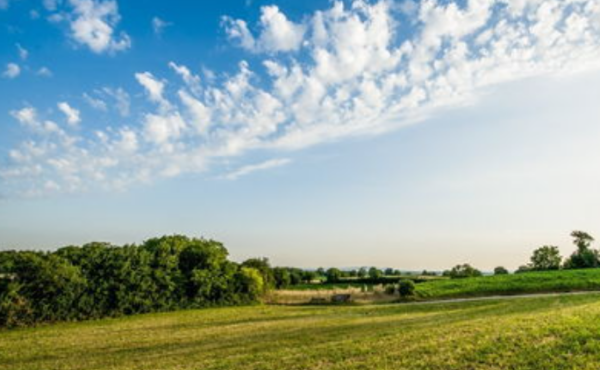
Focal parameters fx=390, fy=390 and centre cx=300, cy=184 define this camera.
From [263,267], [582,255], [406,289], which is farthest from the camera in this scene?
[582,255]

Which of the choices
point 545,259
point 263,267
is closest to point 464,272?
point 545,259

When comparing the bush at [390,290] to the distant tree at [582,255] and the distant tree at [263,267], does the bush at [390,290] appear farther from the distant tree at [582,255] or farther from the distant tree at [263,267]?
the distant tree at [582,255]

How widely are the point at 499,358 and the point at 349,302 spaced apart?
3135 centimetres

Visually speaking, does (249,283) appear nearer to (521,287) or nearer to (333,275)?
(521,287)

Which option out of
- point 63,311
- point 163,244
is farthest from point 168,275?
point 63,311

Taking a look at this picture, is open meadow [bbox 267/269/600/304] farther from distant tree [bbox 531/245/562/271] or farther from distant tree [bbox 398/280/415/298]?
distant tree [bbox 531/245/562/271]

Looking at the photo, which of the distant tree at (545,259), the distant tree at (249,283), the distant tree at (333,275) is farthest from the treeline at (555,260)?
the distant tree at (249,283)

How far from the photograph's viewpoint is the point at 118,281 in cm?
2841

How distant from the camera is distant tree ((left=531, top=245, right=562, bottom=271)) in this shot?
7062cm

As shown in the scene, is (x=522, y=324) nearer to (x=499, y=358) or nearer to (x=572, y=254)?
(x=499, y=358)

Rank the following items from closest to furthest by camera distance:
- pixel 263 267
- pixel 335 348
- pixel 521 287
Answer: pixel 335 348 < pixel 521 287 < pixel 263 267

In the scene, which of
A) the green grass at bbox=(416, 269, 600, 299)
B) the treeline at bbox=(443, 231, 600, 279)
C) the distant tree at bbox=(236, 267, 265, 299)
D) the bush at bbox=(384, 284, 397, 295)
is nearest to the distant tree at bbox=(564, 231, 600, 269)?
the treeline at bbox=(443, 231, 600, 279)

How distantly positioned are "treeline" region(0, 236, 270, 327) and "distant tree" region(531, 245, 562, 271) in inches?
2275

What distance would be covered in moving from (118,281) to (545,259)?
73.1m
